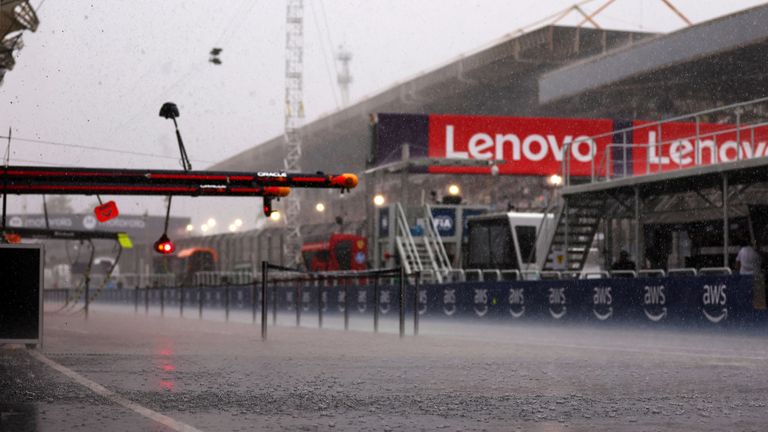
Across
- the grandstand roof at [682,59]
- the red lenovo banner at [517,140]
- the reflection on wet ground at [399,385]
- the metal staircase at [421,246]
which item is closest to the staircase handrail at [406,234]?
the metal staircase at [421,246]

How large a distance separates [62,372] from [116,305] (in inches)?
1856

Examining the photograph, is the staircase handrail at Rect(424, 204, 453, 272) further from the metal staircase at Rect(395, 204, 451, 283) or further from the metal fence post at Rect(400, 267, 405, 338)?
the metal fence post at Rect(400, 267, 405, 338)

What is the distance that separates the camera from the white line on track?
7.11 meters

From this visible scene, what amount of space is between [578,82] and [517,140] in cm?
701

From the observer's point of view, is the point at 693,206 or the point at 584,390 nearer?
the point at 584,390

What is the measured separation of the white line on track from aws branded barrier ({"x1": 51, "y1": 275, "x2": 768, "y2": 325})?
989 centimetres

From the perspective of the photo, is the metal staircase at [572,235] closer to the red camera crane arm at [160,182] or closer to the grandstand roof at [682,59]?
the red camera crane arm at [160,182]

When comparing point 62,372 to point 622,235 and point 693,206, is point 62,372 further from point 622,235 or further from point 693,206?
point 622,235

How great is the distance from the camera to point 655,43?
51.0 metres

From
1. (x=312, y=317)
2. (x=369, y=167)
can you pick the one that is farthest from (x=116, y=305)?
(x=312, y=317)

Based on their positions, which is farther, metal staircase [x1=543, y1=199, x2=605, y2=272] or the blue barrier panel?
metal staircase [x1=543, y1=199, x2=605, y2=272]

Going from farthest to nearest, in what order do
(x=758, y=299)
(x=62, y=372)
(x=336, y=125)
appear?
(x=336, y=125) → (x=758, y=299) → (x=62, y=372)

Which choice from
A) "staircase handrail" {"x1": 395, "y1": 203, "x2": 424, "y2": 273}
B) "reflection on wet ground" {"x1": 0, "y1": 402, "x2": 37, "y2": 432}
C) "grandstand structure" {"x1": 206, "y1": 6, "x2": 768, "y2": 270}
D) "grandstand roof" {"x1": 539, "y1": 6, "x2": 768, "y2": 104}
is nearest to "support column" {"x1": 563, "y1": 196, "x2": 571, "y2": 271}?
"grandstand structure" {"x1": 206, "y1": 6, "x2": 768, "y2": 270}

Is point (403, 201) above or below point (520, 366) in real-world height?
above
